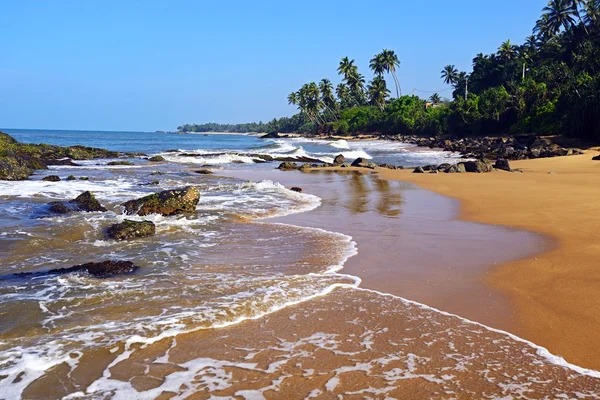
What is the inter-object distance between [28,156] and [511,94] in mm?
51379

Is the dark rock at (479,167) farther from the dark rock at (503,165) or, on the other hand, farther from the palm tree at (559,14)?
the palm tree at (559,14)

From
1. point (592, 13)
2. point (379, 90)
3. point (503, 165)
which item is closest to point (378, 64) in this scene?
point (379, 90)

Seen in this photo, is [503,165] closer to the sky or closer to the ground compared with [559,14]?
closer to the ground

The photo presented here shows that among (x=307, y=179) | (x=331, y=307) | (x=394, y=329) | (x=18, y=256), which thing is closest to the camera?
(x=394, y=329)

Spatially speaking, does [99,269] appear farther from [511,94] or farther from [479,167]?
[511,94]

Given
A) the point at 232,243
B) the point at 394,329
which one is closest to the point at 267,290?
the point at 394,329

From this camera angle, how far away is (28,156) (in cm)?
2645

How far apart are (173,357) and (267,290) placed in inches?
69.6

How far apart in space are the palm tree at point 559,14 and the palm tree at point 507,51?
26.3 ft

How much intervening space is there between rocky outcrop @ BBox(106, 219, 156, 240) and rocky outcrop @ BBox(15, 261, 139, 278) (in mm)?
1981

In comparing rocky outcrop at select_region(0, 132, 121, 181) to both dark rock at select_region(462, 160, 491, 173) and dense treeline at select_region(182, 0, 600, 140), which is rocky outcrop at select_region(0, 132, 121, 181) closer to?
Result: dark rock at select_region(462, 160, 491, 173)

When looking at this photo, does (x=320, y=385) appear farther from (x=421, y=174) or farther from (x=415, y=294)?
(x=421, y=174)

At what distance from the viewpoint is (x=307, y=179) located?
20.1m

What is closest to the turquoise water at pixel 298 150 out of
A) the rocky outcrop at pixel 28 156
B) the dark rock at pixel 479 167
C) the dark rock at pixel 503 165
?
the rocky outcrop at pixel 28 156
